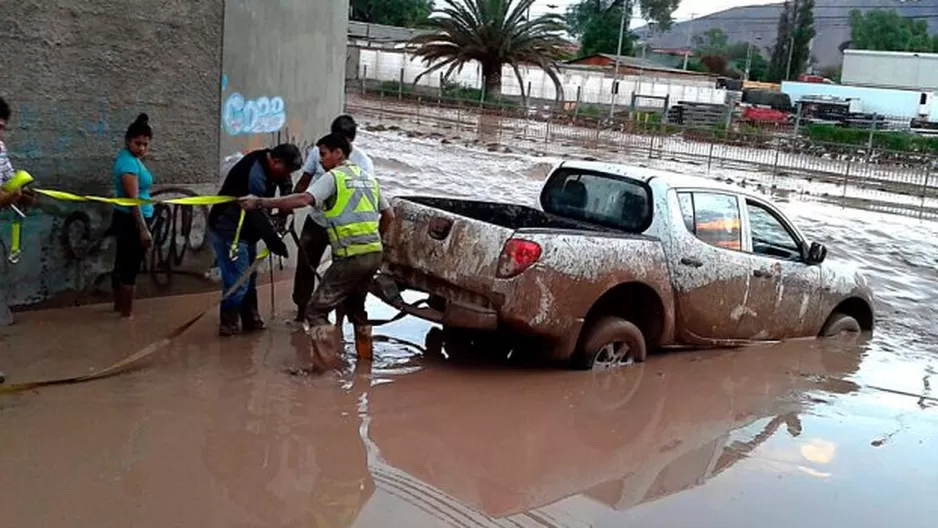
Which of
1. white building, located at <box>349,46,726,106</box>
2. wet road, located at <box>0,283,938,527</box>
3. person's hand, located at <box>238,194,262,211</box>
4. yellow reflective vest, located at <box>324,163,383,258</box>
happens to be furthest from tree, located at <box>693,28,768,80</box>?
→ person's hand, located at <box>238,194,262,211</box>

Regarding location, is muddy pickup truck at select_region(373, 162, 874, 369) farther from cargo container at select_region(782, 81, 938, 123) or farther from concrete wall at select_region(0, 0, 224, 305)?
cargo container at select_region(782, 81, 938, 123)

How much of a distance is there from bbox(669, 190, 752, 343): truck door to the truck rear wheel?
1.60 feet

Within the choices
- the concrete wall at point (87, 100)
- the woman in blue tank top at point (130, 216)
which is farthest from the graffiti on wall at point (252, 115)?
the woman in blue tank top at point (130, 216)

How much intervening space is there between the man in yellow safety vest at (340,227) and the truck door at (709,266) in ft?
7.75

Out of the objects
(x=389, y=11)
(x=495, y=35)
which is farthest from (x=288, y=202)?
(x=389, y=11)

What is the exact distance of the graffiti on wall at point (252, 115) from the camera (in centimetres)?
881

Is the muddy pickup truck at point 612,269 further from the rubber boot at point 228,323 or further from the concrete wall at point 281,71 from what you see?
the concrete wall at point 281,71

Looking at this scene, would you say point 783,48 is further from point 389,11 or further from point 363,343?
point 363,343

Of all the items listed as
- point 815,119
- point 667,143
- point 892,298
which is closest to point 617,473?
point 892,298

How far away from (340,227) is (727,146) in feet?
90.1

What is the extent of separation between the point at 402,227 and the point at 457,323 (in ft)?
3.07

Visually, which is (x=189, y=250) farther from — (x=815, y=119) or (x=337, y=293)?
(x=815, y=119)

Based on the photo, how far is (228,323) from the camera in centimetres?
752

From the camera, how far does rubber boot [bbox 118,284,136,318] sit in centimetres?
777
